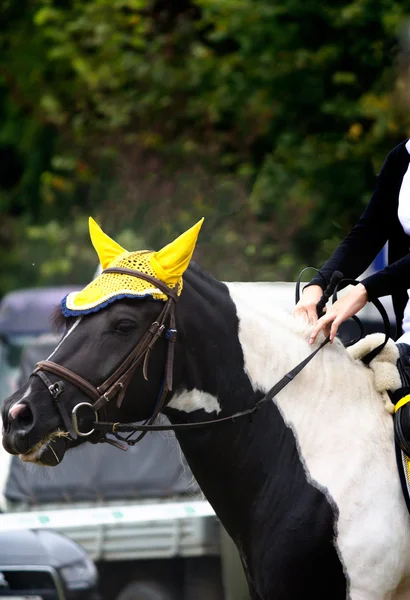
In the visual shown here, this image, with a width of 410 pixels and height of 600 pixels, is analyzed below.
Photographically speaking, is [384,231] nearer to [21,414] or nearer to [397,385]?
[397,385]

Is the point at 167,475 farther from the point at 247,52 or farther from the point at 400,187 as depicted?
the point at 247,52

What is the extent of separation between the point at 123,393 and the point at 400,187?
134 cm

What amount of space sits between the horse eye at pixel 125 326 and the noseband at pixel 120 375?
5cm

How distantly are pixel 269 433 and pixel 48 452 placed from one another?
30.5 inches

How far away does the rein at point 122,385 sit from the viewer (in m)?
3.38

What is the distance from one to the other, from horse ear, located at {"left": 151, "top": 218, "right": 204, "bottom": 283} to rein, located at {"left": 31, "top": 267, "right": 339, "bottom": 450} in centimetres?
4

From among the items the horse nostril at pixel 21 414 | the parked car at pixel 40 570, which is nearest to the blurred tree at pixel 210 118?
the parked car at pixel 40 570

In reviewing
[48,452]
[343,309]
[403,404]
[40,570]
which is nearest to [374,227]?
[343,309]

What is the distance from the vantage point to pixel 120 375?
3.43 metres

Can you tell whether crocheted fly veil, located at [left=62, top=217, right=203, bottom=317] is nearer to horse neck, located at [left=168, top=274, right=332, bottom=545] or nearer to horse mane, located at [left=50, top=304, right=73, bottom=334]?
horse mane, located at [left=50, top=304, right=73, bottom=334]

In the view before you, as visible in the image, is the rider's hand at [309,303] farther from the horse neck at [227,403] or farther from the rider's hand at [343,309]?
the horse neck at [227,403]

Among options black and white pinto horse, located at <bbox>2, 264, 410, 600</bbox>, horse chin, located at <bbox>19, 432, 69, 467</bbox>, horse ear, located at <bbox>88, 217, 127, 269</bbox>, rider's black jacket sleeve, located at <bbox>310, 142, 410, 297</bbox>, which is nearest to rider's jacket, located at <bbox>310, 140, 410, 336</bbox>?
rider's black jacket sleeve, located at <bbox>310, 142, 410, 297</bbox>

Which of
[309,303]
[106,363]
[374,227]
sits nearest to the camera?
[106,363]

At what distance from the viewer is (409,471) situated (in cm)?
351
